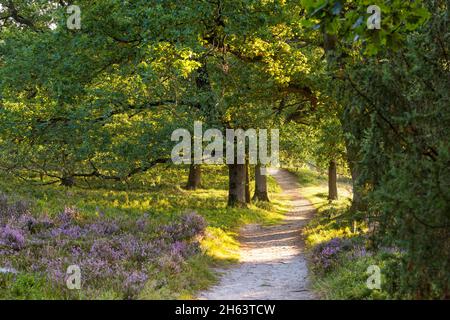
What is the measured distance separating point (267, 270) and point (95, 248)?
16.3 ft

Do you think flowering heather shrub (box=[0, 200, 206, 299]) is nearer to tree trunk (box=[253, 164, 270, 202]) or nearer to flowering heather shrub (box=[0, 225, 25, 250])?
flowering heather shrub (box=[0, 225, 25, 250])

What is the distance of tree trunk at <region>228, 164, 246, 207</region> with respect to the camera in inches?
1032

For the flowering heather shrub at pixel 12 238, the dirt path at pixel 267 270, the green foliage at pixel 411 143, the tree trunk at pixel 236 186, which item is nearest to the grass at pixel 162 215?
the dirt path at pixel 267 270

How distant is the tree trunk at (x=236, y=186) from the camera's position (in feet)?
86.0

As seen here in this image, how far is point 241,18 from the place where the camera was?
16.5 metres

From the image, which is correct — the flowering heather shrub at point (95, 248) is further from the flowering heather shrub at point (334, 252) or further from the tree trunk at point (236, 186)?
the tree trunk at point (236, 186)

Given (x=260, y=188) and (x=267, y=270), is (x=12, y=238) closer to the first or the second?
(x=267, y=270)

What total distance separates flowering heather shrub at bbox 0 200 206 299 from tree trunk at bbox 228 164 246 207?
10466 millimetres

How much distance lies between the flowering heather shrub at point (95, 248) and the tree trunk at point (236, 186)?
10.5 meters

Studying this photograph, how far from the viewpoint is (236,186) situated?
86.8 feet

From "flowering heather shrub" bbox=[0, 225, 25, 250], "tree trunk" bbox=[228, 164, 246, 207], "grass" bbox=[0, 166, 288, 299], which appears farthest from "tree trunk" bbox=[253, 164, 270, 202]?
"flowering heather shrub" bbox=[0, 225, 25, 250]
